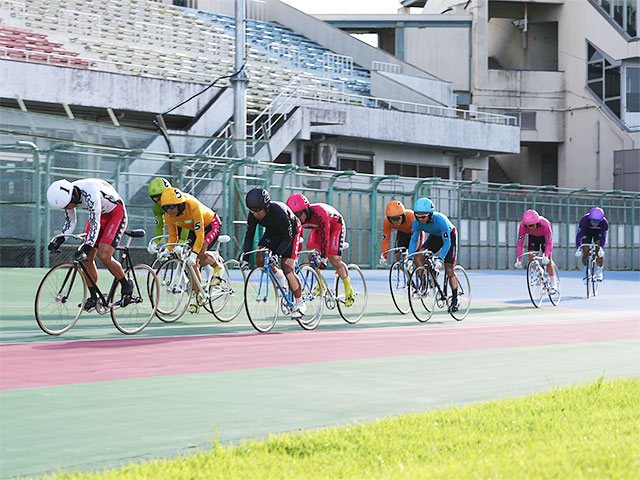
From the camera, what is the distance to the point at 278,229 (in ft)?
37.2

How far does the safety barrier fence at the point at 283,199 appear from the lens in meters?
20.4

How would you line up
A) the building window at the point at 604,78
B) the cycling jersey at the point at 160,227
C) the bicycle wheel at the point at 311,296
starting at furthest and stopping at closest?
the building window at the point at 604,78
the cycling jersey at the point at 160,227
the bicycle wheel at the point at 311,296

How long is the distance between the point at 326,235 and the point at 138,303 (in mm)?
2952

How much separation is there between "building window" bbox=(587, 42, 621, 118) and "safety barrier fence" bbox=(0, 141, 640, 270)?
43.3 ft

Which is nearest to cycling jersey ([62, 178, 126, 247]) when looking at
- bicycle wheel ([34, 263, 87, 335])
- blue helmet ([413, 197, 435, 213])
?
bicycle wheel ([34, 263, 87, 335])

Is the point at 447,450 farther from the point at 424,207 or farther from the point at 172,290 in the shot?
the point at 424,207

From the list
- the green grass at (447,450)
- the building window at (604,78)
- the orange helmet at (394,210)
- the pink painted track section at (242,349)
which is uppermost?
the building window at (604,78)

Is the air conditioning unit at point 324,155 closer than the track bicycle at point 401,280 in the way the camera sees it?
No

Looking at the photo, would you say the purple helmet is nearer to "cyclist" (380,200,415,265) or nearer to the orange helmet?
"cyclist" (380,200,415,265)

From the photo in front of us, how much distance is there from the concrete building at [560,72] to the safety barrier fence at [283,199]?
40.4 feet

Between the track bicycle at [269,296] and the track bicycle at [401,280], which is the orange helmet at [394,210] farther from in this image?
the track bicycle at [269,296]

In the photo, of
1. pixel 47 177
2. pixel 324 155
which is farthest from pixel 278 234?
pixel 324 155

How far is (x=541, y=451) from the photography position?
4.71 m

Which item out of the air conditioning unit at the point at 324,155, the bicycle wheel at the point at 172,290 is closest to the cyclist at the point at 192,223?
the bicycle wheel at the point at 172,290
